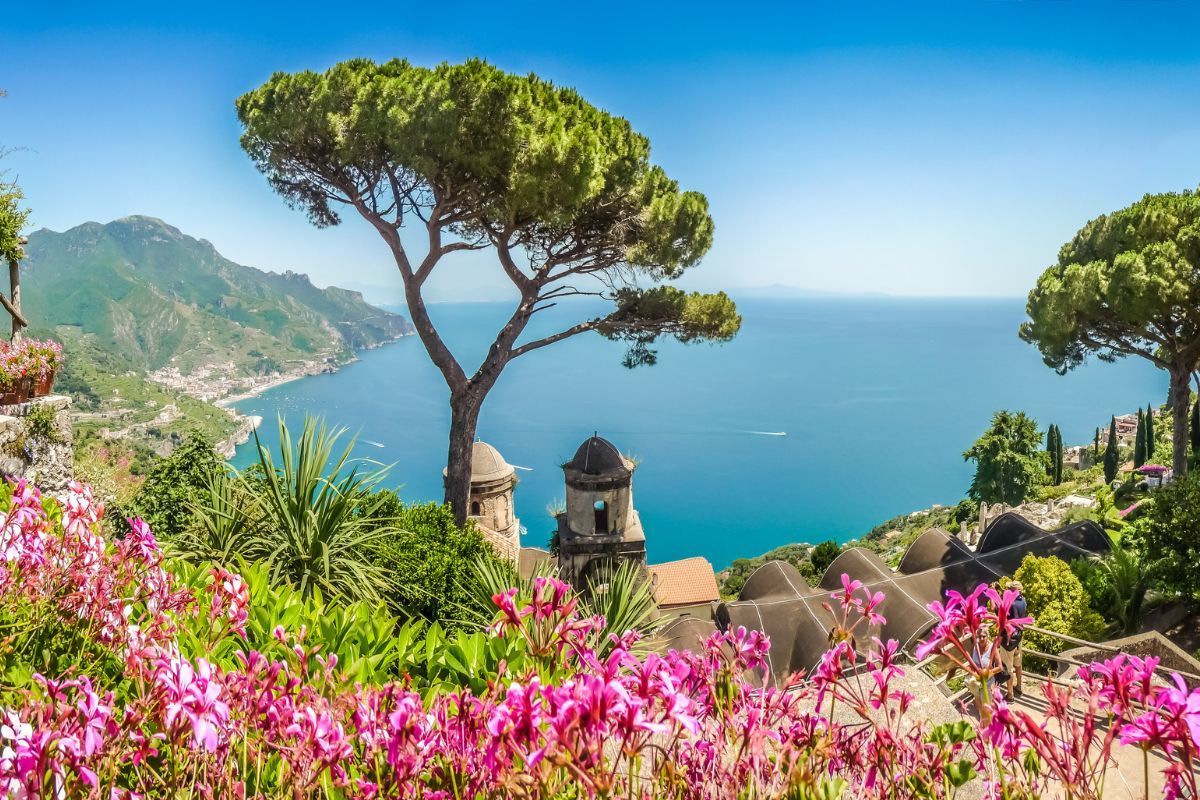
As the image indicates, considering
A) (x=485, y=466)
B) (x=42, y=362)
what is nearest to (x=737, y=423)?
(x=485, y=466)

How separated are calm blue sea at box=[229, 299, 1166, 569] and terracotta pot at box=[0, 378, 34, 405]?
118ft

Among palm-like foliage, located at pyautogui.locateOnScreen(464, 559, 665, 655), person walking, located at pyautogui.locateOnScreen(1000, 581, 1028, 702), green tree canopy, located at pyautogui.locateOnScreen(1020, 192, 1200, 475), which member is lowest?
palm-like foliage, located at pyautogui.locateOnScreen(464, 559, 665, 655)

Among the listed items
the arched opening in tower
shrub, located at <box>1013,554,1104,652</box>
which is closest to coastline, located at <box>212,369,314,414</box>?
the arched opening in tower

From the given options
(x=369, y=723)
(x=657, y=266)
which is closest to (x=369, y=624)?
(x=369, y=723)

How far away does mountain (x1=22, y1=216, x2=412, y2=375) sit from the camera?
131 meters

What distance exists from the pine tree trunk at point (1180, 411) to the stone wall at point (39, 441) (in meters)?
18.6

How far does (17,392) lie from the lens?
7.68 metres

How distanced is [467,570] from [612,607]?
2181 mm

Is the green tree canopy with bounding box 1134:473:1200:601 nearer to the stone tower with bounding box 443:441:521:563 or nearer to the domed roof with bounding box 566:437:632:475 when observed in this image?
the domed roof with bounding box 566:437:632:475

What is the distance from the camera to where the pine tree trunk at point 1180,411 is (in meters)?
13.4

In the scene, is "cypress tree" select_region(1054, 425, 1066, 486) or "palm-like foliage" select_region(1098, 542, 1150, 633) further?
"cypress tree" select_region(1054, 425, 1066, 486)

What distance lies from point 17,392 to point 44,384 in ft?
1.30

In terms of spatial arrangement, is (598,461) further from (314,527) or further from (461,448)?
(314,527)

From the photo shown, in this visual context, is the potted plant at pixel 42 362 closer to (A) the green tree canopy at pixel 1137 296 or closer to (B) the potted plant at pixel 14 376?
(B) the potted plant at pixel 14 376
